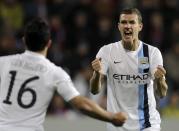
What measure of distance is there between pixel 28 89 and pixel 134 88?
1797 millimetres

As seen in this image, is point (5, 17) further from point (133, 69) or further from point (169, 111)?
point (133, 69)

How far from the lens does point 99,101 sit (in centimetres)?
1148

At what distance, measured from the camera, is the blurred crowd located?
12.3 metres

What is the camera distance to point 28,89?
232 inches

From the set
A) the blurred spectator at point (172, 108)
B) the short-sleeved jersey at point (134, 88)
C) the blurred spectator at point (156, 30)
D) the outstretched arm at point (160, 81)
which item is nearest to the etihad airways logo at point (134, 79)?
the short-sleeved jersey at point (134, 88)

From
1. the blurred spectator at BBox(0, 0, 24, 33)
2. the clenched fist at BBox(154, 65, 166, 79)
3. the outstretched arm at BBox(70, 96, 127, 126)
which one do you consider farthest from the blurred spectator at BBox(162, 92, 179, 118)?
the outstretched arm at BBox(70, 96, 127, 126)

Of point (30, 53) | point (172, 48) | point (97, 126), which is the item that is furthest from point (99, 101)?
point (30, 53)

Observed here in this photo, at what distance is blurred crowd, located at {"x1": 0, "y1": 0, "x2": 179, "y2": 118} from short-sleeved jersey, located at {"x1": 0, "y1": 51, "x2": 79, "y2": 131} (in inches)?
232

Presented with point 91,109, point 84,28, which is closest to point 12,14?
point 84,28

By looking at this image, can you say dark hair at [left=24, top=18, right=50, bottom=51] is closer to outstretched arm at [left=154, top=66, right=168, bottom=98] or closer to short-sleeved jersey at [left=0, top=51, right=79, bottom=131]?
short-sleeved jersey at [left=0, top=51, right=79, bottom=131]

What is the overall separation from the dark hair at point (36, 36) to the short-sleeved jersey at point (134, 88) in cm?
159

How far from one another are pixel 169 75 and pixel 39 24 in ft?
21.2

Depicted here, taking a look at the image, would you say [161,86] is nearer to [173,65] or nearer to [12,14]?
[173,65]

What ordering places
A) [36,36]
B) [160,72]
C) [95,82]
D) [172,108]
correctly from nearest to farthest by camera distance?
[36,36] < [160,72] < [95,82] < [172,108]
